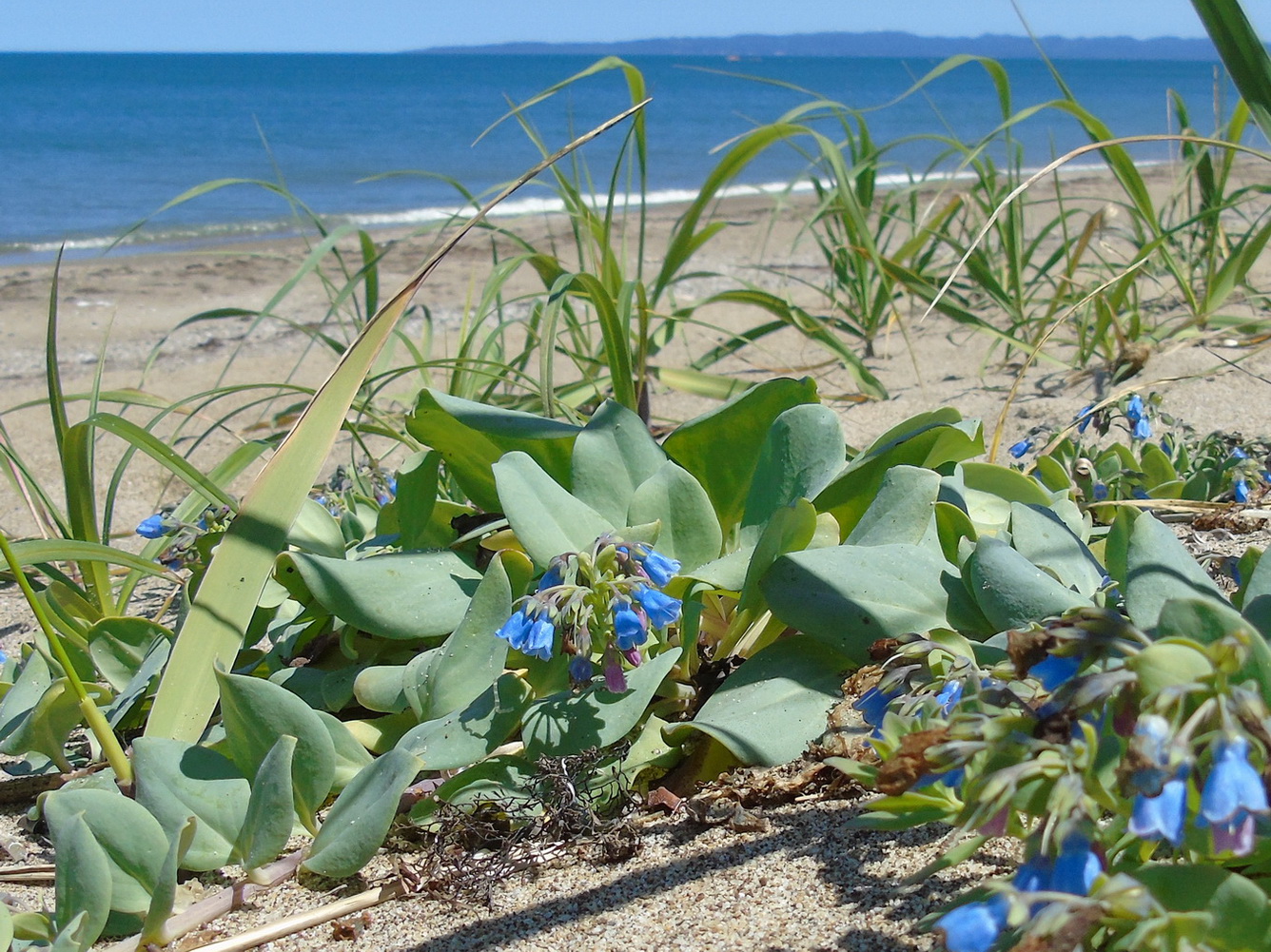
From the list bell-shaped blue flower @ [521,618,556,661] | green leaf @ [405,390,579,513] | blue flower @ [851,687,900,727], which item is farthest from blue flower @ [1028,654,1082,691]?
green leaf @ [405,390,579,513]

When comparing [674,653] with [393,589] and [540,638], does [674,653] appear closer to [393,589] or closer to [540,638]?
[540,638]

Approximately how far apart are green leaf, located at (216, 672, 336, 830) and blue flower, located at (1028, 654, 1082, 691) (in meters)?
0.71

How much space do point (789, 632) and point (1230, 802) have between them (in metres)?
0.80

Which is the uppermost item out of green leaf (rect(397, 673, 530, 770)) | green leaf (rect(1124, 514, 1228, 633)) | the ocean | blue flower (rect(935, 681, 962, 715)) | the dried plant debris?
the ocean

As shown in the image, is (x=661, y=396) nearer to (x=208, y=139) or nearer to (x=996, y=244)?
(x=996, y=244)

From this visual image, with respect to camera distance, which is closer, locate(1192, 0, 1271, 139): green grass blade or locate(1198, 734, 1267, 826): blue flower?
locate(1198, 734, 1267, 826): blue flower

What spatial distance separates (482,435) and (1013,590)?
2.46ft

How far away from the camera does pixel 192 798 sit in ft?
3.59

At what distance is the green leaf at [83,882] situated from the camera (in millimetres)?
934

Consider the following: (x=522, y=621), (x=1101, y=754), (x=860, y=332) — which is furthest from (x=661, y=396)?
(x=1101, y=754)

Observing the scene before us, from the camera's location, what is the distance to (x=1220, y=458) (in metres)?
1.80

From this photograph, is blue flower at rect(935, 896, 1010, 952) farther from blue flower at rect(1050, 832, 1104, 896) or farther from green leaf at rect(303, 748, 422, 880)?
green leaf at rect(303, 748, 422, 880)

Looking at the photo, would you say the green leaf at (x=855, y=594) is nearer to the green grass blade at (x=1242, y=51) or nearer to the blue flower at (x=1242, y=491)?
the green grass blade at (x=1242, y=51)

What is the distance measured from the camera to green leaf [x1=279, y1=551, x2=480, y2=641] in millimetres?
1246
